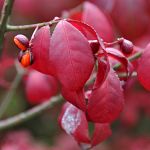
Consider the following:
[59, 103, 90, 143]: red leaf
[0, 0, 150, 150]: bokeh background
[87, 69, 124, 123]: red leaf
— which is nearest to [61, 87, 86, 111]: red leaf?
[87, 69, 124, 123]: red leaf

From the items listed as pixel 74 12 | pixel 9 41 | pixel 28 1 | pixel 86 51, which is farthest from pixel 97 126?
pixel 9 41

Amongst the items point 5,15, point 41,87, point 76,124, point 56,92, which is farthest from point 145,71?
point 56,92

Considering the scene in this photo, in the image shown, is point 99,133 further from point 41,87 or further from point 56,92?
point 56,92

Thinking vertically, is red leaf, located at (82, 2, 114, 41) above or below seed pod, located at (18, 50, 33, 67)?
below

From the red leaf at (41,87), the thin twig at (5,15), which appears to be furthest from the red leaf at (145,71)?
the red leaf at (41,87)

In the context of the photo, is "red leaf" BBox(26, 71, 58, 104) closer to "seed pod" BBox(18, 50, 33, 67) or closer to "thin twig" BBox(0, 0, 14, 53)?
"thin twig" BBox(0, 0, 14, 53)

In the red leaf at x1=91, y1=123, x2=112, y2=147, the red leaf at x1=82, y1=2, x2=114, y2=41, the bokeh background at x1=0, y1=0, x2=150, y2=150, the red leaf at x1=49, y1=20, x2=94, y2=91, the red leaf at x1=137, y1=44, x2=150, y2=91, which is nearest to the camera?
the red leaf at x1=49, y1=20, x2=94, y2=91
